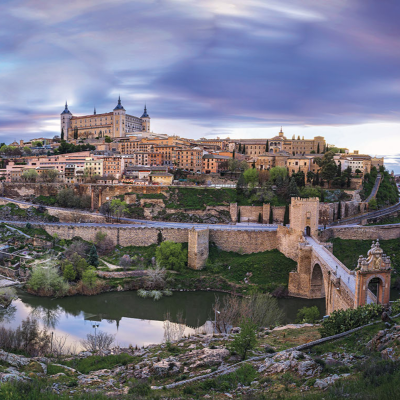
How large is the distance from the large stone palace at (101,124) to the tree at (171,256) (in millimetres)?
46592

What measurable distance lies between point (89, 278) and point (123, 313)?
4051mm

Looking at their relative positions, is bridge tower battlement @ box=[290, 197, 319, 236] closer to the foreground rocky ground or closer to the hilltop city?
the foreground rocky ground

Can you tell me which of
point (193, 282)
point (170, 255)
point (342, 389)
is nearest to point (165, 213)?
point (170, 255)

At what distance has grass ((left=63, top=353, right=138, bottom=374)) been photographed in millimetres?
12882

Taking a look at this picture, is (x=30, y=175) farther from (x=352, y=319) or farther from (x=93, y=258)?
(x=352, y=319)

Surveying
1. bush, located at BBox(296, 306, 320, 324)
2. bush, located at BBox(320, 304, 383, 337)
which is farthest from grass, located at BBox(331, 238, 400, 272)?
bush, located at BBox(320, 304, 383, 337)

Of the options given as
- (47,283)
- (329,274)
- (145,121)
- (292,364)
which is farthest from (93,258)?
(145,121)

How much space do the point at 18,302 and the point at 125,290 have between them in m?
6.09

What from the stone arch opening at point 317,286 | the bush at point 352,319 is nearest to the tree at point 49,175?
the stone arch opening at point 317,286

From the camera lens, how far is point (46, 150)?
63156 millimetres

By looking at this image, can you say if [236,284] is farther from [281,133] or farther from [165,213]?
[281,133]

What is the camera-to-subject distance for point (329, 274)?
18.3m

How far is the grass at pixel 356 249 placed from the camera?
27.4m

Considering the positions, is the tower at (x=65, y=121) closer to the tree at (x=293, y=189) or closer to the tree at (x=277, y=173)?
the tree at (x=277, y=173)
